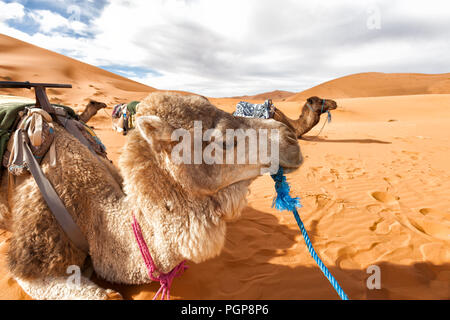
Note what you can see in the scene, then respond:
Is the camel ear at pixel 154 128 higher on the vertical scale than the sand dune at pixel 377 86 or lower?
lower

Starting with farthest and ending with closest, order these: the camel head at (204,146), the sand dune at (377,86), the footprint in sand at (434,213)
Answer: the sand dune at (377,86), the footprint in sand at (434,213), the camel head at (204,146)

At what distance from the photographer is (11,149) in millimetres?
2049

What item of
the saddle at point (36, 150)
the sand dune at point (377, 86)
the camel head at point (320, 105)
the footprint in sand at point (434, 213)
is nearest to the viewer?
the saddle at point (36, 150)

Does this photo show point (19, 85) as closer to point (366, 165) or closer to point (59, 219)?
point (59, 219)

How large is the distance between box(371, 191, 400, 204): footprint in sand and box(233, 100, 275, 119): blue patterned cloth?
3265mm

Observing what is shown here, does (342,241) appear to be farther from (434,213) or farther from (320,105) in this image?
(320,105)

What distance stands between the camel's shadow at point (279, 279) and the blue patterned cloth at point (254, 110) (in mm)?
3993

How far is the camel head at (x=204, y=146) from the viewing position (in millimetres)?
1562

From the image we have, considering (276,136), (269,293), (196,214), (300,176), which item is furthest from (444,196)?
(196,214)

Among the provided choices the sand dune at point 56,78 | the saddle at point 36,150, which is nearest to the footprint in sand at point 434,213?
the saddle at point 36,150

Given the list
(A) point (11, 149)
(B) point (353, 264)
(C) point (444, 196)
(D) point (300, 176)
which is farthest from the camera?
(D) point (300, 176)

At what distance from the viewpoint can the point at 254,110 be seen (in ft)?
23.2

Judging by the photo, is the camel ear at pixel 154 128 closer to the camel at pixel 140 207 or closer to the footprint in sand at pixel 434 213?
the camel at pixel 140 207
